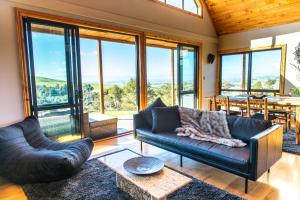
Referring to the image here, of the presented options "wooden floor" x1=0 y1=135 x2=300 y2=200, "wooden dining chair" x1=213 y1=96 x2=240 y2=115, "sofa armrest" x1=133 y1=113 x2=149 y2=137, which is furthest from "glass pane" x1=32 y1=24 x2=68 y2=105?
"wooden dining chair" x1=213 y1=96 x2=240 y2=115

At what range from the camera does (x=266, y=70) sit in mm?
5879

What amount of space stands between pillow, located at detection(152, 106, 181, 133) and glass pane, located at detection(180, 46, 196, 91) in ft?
8.56

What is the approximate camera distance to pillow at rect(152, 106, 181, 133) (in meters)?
3.26

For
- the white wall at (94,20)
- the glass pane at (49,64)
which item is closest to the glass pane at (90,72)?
the white wall at (94,20)

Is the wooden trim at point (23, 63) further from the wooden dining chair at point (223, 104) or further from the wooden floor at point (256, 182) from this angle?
the wooden dining chair at point (223, 104)

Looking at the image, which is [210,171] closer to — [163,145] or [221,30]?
[163,145]

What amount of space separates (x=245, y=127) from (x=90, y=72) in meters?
4.42

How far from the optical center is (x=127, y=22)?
427 centimetres

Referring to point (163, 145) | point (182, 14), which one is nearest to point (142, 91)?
point (163, 145)

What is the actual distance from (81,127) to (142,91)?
1619 millimetres

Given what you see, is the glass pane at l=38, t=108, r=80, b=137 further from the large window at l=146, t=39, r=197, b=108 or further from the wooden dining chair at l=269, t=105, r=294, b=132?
the wooden dining chair at l=269, t=105, r=294, b=132

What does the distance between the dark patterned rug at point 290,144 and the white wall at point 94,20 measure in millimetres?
3004

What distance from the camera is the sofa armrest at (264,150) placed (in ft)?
6.78

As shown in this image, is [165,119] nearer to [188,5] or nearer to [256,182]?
[256,182]
